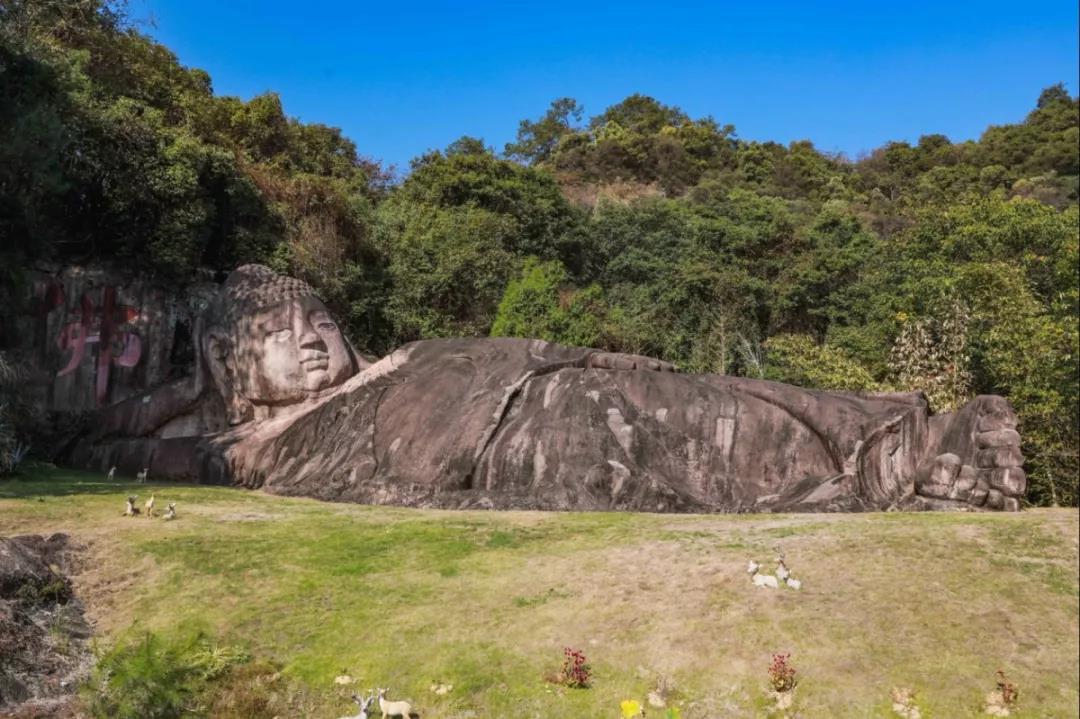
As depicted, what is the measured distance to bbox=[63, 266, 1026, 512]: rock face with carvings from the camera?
12.6m

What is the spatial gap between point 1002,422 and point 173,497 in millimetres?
11596

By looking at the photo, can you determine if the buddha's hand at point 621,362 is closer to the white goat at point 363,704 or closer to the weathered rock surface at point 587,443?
the weathered rock surface at point 587,443

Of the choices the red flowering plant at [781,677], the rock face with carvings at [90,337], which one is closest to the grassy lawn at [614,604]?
the red flowering plant at [781,677]

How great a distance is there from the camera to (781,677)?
6.63m

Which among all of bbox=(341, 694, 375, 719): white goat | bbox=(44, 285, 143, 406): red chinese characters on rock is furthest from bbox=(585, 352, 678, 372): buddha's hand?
bbox=(44, 285, 143, 406): red chinese characters on rock

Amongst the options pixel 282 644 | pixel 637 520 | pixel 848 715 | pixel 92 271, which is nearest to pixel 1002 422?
pixel 637 520

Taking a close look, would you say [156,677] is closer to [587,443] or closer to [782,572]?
[782,572]

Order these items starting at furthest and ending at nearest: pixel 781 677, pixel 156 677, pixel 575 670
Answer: pixel 156 677
pixel 575 670
pixel 781 677

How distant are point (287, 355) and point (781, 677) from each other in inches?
476

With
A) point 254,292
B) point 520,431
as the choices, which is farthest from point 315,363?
point 520,431

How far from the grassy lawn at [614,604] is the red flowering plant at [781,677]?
0.23 ft

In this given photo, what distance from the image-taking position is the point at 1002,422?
11.9m

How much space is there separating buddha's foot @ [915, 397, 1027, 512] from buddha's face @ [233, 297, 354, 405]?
1022 centimetres

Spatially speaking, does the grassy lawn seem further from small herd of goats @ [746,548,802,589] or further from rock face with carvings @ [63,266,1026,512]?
rock face with carvings @ [63,266,1026,512]
